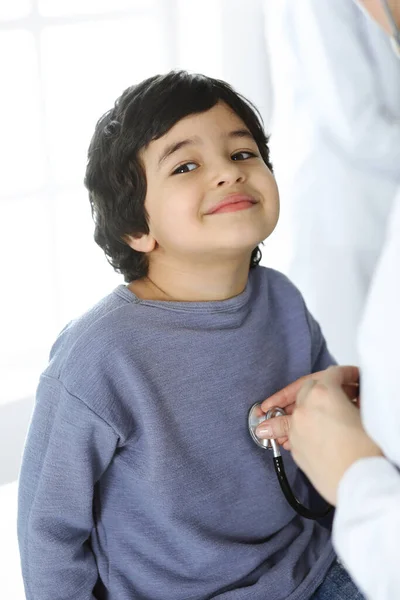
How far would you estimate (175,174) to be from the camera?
1.21 metres

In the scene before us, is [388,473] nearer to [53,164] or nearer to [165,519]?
[165,519]

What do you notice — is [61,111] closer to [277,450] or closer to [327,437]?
[277,450]

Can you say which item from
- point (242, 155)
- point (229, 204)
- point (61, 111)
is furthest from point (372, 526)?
point (61, 111)

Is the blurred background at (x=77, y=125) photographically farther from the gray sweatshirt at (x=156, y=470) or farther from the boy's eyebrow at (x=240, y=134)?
the gray sweatshirt at (x=156, y=470)

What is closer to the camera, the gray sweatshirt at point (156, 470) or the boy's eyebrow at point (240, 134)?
the gray sweatshirt at point (156, 470)

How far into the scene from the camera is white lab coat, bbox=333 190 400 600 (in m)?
0.71

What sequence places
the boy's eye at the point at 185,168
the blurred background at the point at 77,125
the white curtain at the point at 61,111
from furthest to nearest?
the white curtain at the point at 61,111
the blurred background at the point at 77,125
the boy's eye at the point at 185,168

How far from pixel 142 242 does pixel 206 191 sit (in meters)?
0.15

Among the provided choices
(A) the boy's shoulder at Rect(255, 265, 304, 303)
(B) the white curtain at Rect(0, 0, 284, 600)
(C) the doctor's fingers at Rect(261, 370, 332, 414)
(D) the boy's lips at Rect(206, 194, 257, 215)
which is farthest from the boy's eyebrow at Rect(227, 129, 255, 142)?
(B) the white curtain at Rect(0, 0, 284, 600)

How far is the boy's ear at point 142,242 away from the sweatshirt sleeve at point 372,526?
23.0 inches

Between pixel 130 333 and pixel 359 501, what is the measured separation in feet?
1.65

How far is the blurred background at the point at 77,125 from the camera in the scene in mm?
1728

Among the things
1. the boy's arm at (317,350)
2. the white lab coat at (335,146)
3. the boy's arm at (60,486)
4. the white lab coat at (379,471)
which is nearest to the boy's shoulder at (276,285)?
the boy's arm at (317,350)

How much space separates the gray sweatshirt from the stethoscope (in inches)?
0.5
